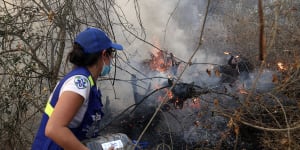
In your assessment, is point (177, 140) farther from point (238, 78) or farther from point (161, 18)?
point (161, 18)

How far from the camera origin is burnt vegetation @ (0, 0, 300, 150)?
4.80 m

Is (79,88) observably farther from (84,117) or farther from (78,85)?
(84,117)

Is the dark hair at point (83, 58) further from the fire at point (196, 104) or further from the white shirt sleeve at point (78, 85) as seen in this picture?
the fire at point (196, 104)

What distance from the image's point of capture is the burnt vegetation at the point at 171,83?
4.80 metres

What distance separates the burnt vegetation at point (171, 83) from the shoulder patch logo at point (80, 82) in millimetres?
478

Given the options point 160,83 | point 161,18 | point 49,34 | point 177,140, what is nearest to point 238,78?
point 160,83

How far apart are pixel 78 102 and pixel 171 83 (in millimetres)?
3558

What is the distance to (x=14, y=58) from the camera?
4957 mm

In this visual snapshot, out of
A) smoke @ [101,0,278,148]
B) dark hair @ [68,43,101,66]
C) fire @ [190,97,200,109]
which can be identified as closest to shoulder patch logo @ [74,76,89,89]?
dark hair @ [68,43,101,66]

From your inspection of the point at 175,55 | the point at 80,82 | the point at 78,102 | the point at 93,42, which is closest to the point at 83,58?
the point at 93,42

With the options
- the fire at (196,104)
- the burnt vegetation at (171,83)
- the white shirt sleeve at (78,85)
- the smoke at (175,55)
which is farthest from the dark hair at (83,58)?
the fire at (196,104)

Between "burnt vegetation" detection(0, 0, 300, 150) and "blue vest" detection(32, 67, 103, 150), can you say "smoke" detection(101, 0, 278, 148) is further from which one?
"blue vest" detection(32, 67, 103, 150)

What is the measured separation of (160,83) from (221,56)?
2.72 meters

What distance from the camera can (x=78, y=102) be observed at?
7.42 feet
